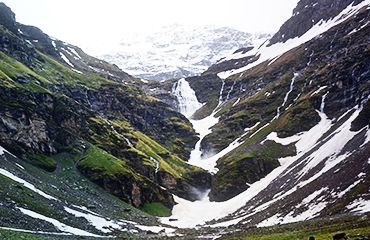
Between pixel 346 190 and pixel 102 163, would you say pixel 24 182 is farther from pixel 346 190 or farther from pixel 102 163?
pixel 346 190

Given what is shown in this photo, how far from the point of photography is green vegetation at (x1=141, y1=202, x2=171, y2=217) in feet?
449

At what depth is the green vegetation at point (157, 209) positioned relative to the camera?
137 metres

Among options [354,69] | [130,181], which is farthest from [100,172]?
[354,69]

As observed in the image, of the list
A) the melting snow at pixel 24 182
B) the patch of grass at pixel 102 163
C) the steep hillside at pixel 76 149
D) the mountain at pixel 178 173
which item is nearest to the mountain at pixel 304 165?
the mountain at pixel 178 173

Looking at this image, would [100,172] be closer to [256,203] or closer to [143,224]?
[143,224]

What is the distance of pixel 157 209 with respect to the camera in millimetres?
139750

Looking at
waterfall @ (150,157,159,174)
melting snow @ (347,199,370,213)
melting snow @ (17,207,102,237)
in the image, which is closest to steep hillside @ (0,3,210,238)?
waterfall @ (150,157,159,174)

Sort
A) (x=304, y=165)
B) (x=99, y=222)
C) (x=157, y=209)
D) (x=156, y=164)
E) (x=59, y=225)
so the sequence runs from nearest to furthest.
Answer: (x=59, y=225), (x=99, y=222), (x=304, y=165), (x=157, y=209), (x=156, y=164)

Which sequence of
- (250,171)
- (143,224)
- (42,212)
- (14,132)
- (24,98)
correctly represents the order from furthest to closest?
(250,171) → (24,98) → (14,132) → (143,224) → (42,212)

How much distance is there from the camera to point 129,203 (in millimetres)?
134875

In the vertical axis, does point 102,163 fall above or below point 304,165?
below

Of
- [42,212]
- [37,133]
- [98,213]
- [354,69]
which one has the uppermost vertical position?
[354,69]

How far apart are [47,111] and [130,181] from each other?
38404 millimetres

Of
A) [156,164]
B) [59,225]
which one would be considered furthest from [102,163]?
[59,225]
